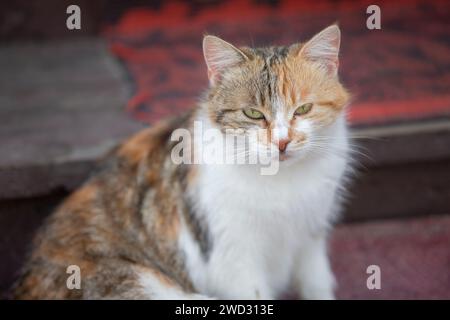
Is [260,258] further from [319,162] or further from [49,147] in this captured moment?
[49,147]

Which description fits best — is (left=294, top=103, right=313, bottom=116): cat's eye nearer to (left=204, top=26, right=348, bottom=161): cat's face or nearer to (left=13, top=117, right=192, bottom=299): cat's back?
(left=204, top=26, right=348, bottom=161): cat's face

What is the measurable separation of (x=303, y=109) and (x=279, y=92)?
0.08 metres

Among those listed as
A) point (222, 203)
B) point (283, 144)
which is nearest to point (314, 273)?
point (222, 203)

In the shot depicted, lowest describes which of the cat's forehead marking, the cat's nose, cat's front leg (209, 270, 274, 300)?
cat's front leg (209, 270, 274, 300)

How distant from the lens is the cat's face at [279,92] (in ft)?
6.07

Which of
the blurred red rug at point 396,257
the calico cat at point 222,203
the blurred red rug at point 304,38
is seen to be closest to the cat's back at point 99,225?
the calico cat at point 222,203

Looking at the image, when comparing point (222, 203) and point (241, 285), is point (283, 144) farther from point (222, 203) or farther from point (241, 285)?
point (241, 285)

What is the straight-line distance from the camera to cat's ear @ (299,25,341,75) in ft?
6.03

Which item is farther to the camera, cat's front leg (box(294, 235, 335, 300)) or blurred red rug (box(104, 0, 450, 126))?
blurred red rug (box(104, 0, 450, 126))

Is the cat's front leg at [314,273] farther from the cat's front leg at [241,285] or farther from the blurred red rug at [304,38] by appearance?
the blurred red rug at [304,38]

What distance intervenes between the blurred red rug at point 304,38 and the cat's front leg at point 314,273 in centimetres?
65

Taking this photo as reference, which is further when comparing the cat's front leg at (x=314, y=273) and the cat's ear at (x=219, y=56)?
the cat's front leg at (x=314, y=273)

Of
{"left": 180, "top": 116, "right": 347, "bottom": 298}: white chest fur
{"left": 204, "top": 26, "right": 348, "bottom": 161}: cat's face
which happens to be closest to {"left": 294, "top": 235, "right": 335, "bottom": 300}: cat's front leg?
{"left": 180, "top": 116, "right": 347, "bottom": 298}: white chest fur

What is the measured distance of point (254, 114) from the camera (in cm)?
188
